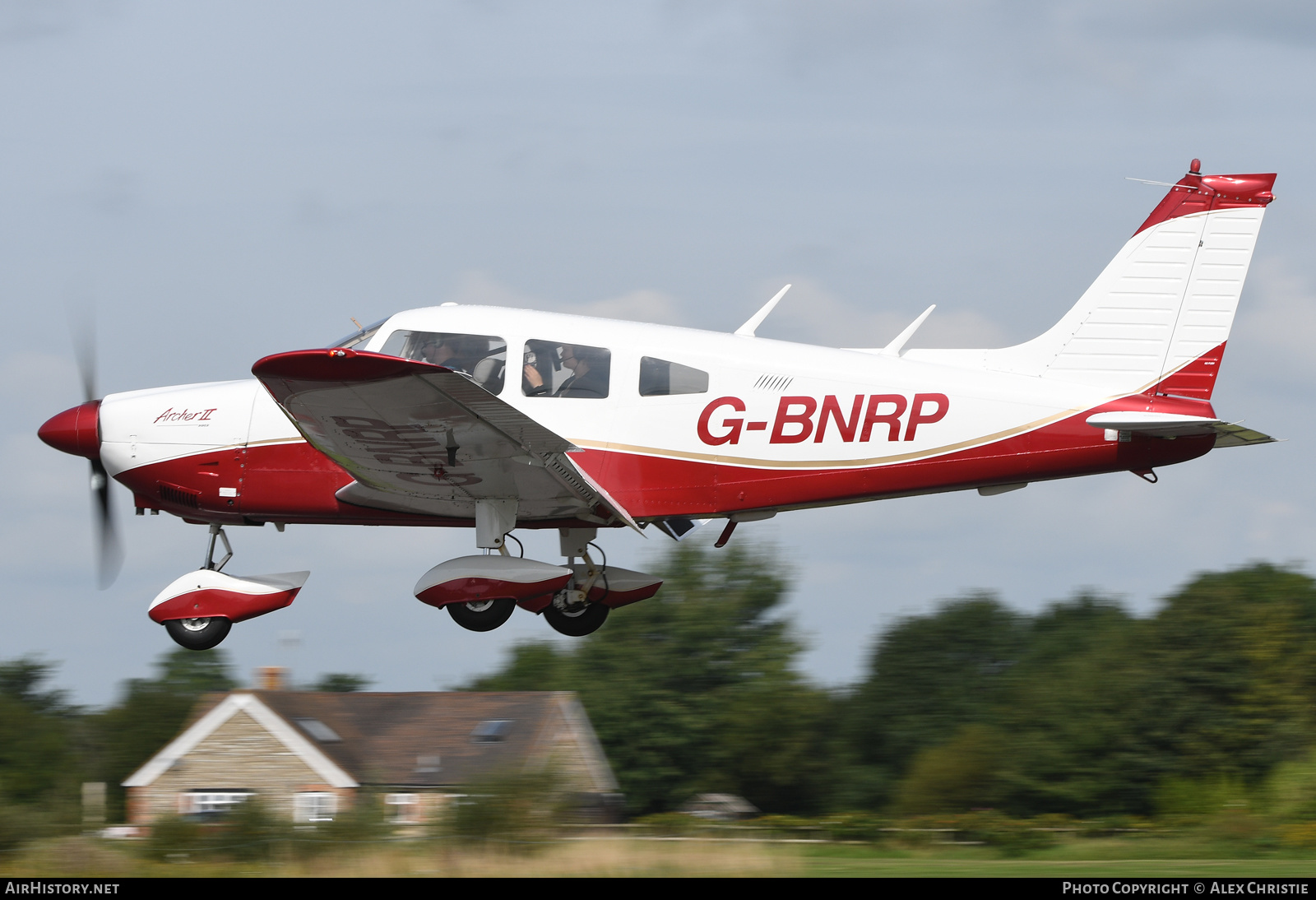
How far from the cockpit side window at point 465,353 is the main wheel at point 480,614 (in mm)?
1611

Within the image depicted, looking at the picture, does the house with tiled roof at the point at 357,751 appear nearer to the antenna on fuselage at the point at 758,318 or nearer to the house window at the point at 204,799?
the house window at the point at 204,799

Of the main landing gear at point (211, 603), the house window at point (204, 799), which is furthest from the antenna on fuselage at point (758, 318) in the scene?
the house window at point (204, 799)

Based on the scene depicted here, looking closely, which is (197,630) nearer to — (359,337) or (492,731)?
(359,337)

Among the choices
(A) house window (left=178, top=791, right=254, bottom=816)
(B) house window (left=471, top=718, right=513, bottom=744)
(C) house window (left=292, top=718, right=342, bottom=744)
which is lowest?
(A) house window (left=178, top=791, right=254, bottom=816)

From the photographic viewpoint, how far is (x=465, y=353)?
10.1 metres

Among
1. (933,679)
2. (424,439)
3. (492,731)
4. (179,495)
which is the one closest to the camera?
(424,439)

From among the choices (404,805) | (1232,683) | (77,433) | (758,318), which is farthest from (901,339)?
(1232,683)

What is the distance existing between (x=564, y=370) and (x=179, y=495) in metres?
3.24

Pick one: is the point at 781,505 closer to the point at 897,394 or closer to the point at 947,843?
the point at 897,394

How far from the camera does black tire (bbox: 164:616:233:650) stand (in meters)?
10.7

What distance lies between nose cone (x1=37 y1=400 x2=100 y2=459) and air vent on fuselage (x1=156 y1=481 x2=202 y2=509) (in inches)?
25.1

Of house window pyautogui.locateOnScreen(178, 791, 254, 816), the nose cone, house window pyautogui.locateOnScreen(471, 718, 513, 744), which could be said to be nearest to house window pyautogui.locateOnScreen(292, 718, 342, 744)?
house window pyautogui.locateOnScreen(178, 791, 254, 816)

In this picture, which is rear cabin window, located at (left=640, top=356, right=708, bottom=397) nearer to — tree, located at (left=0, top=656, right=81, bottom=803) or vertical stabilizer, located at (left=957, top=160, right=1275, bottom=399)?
vertical stabilizer, located at (left=957, top=160, right=1275, bottom=399)

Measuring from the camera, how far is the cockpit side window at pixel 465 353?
10055 millimetres
